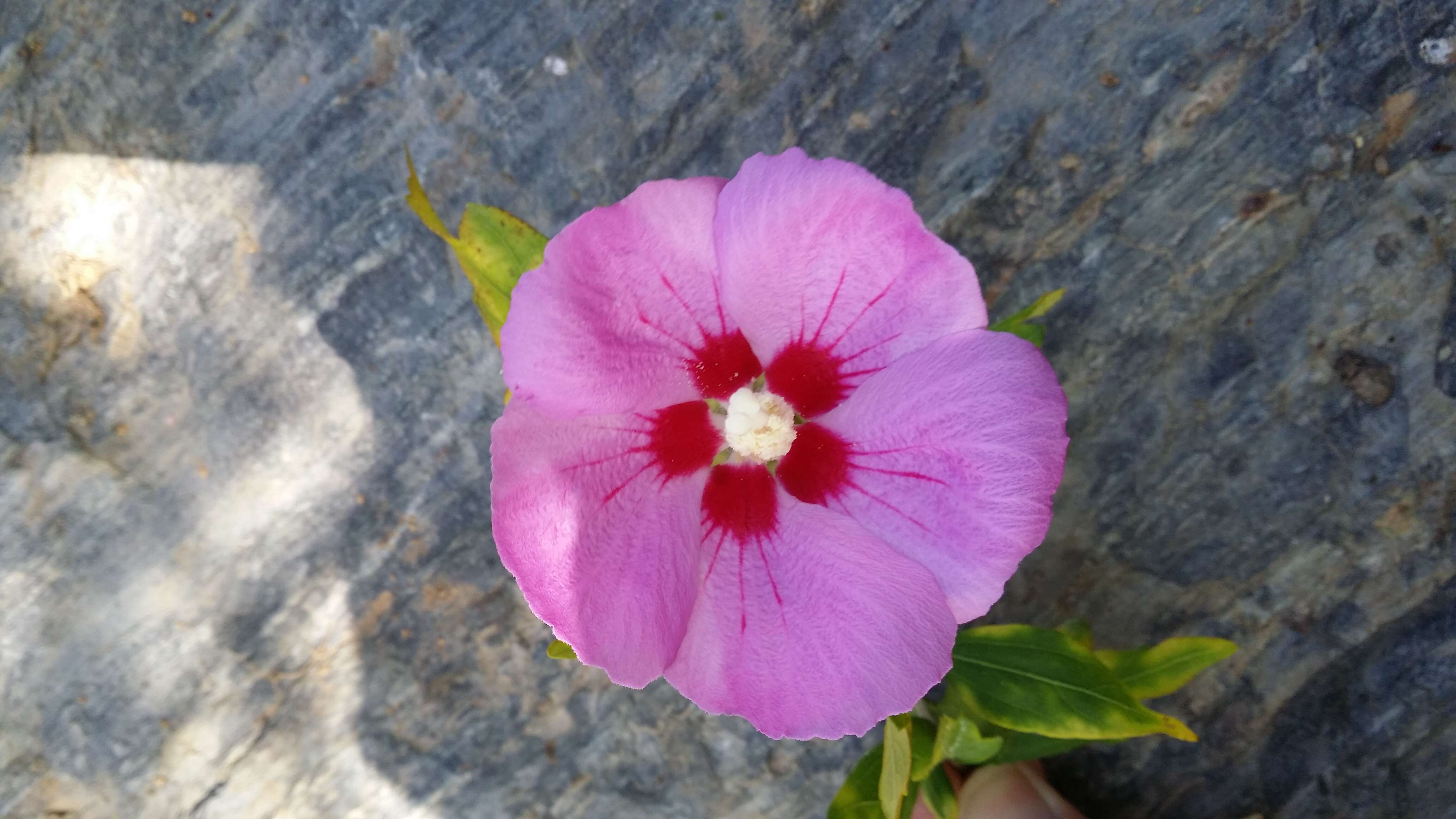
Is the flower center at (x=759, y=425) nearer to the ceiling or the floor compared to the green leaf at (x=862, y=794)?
nearer to the ceiling

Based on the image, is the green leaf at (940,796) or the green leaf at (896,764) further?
the green leaf at (940,796)

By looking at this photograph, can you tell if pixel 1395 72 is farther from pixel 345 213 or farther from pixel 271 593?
pixel 271 593

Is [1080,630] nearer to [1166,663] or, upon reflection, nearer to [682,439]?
[1166,663]

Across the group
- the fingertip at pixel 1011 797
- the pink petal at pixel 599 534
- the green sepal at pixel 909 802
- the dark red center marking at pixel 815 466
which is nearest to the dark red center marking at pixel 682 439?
the pink petal at pixel 599 534

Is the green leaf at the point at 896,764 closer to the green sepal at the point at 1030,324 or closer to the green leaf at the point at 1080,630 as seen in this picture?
the green leaf at the point at 1080,630

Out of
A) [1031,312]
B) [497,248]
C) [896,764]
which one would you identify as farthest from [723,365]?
[896,764]

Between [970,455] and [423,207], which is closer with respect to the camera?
[970,455]

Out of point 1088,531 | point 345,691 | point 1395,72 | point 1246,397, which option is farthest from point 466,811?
point 1395,72

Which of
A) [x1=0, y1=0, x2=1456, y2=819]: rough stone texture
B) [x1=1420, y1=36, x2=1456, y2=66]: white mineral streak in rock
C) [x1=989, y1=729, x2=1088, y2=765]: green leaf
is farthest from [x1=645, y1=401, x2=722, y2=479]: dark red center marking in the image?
[x1=1420, y1=36, x2=1456, y2=66]: white mineral streak in rock
